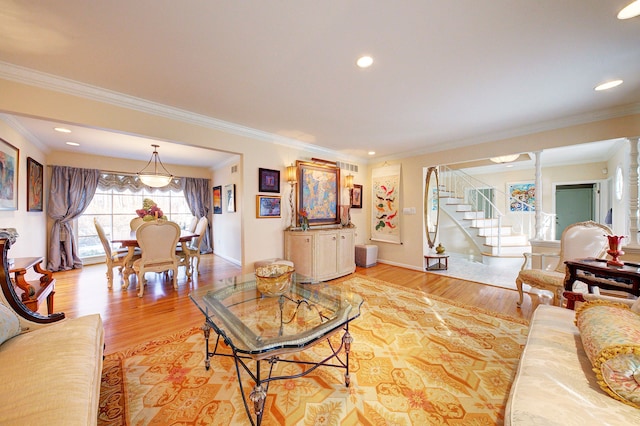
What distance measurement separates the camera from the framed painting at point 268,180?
12.0 ft

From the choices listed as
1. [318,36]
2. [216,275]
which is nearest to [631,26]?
[318,36]

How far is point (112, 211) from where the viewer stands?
5.46m

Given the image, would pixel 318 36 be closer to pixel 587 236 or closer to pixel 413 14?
pixel 413 14

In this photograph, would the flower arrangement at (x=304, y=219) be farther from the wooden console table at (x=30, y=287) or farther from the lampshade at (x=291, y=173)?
the wooden console table at (x=30, y=287)

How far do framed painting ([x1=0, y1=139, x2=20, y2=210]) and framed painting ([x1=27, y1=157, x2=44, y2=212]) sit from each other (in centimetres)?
59

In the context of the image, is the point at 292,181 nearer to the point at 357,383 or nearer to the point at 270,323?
the point at 270,323

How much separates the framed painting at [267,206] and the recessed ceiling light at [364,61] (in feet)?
7.91

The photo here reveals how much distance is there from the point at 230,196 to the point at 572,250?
600cm

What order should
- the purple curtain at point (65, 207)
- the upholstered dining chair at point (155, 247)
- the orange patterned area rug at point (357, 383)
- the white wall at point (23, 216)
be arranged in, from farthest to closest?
the purple curtain at point (65, 207) → the upholstered dining chair at point (155, 247) → the white wall at point (23, 216) → the orange patterned area rug at point (357, 383)

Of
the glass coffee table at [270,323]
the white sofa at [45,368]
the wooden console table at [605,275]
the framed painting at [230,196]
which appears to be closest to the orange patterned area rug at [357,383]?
the glass coffee table at [270,323]

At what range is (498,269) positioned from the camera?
463 centimetres

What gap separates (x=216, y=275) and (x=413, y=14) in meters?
4.56

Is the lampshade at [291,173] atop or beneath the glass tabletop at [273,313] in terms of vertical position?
atop

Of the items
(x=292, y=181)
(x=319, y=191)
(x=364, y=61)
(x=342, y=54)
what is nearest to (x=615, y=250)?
(x=364, y=61)
